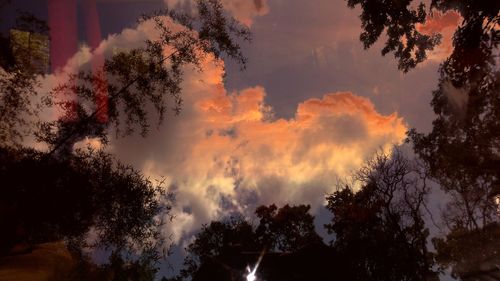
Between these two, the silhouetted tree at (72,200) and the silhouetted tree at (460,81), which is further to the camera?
the silhouetted tree at (72,200)

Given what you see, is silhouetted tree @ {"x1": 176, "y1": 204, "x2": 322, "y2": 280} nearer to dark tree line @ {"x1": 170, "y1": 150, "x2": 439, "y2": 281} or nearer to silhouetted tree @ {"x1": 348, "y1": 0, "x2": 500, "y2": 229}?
dark tree line @ {"x1": 170, "y1": 150, "x2": 439, "y2": 281}

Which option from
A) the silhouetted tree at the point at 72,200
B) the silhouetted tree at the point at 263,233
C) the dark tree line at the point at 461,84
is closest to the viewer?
the dark tree line at the point at 461,84

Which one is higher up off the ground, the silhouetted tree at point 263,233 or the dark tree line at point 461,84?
the silhouetted tree at point 263,233

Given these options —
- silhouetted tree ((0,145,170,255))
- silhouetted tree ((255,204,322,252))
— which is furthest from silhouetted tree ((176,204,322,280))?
silhouetted tree ((0,145,170,255))

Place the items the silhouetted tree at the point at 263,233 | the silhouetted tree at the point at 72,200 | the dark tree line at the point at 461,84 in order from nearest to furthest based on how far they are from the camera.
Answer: the dark tree line at the point at 461,84
the silhouetted tree at the point at 72,200
the silhouetted tree at the point at 263,233

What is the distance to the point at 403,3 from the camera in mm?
9617

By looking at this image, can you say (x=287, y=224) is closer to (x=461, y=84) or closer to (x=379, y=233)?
(x=379, y=233)

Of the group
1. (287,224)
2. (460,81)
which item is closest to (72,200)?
(460,81)

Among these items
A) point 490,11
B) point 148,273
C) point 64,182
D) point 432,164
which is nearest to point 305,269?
point 148,273

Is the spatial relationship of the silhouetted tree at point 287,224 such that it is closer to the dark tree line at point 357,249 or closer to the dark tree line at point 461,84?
the dark tree line at point 357,249

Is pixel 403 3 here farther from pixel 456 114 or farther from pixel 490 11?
pixel 456 114

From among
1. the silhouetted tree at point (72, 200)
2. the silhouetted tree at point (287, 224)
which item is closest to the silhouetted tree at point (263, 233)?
the silhouetted tree at point (287, 224)

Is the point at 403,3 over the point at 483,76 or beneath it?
over

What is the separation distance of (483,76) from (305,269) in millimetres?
19033
